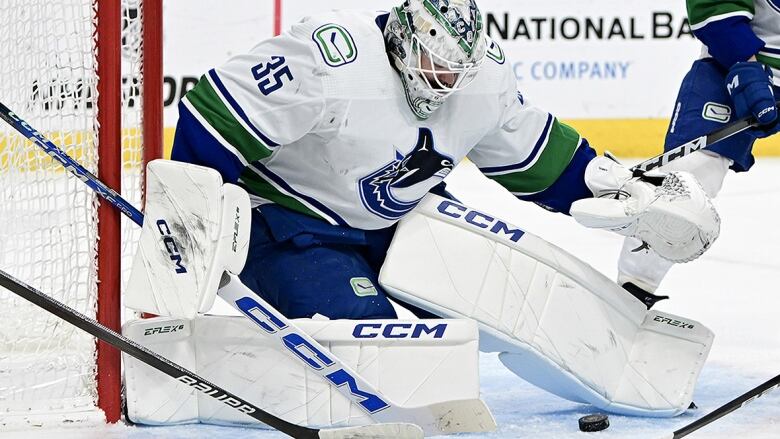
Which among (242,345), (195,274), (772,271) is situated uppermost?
(195,274)

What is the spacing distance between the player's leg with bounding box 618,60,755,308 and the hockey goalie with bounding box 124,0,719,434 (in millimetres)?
340

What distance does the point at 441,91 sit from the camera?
2.39m

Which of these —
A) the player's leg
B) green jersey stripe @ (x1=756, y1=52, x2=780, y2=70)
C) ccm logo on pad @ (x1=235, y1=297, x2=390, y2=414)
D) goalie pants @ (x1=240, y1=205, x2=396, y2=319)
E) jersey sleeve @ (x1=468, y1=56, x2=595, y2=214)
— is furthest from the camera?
green jersey stripe @ (x1=756, y1=52, x2=780, y2=70)

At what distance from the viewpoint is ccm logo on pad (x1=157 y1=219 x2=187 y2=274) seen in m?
2.21

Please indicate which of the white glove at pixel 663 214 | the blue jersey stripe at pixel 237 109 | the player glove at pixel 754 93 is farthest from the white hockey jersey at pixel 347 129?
the player glove at pixel 754 93

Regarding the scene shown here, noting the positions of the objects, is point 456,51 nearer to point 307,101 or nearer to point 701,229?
point 307,101

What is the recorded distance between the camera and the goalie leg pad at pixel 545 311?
250 cm

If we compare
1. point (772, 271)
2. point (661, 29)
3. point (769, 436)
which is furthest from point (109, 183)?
point (661, 29)

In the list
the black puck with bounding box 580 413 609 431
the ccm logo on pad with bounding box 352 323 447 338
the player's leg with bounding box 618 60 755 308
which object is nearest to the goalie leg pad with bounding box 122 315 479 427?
the ccm logo on pad with bounding box 352 323 447 338

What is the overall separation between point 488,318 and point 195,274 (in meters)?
0.60

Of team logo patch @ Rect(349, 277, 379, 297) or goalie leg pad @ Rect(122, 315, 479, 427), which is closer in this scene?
goalie leg pad @ Rect(122, 315, 479, 427)

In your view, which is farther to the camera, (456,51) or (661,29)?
(661,29)

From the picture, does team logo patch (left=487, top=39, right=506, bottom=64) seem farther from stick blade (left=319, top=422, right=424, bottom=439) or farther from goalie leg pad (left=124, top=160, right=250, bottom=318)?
stick blade (left=319, top=422, right=424, bottom=439)

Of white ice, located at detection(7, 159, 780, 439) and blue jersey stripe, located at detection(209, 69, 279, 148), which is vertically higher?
blue jersey stripe, located at detection(209, 69, 279, 148)
